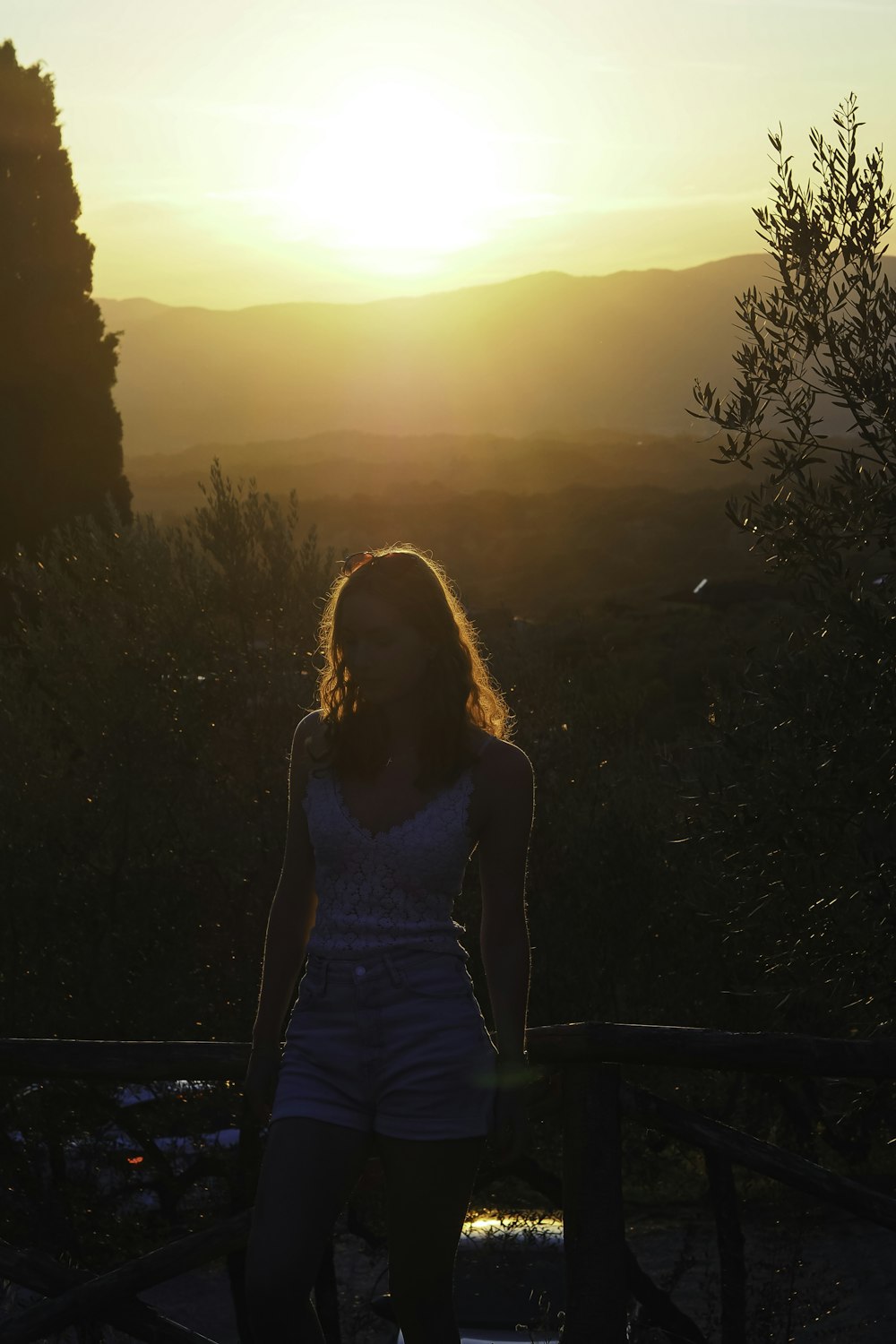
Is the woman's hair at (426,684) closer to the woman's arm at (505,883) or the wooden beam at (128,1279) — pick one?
the woman's arm at (505,883)

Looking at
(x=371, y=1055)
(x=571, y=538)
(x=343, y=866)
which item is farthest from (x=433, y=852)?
(x=571, y=538)


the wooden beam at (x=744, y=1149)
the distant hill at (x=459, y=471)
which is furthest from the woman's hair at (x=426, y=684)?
the distant hill at (x=459, y=471)

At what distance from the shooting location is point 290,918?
349 cm

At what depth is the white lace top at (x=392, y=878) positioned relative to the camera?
3.28m

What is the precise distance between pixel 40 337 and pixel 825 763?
86.3 feet

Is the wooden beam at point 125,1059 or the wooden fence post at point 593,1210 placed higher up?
the wooden beam at point 125,1059

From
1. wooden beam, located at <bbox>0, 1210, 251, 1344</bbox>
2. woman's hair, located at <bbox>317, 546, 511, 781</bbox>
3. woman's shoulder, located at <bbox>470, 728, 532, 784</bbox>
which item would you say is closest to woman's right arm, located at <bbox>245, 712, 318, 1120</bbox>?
woman's hair, located at <bbox>317, 546, 511, 781</bbox>

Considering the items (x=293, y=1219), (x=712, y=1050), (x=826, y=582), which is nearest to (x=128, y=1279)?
(x=293, y=1219)

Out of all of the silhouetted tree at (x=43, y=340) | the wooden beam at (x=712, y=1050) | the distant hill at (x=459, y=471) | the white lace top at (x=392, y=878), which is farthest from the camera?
the distant hill at (x=459, y=471)

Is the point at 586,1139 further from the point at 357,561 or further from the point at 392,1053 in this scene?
the point at 357,561

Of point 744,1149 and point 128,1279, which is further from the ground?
point 744,1149

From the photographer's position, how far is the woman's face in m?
3.46

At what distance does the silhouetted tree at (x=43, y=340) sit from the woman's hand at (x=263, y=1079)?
84.8 ft

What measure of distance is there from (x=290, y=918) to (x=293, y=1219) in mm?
697
